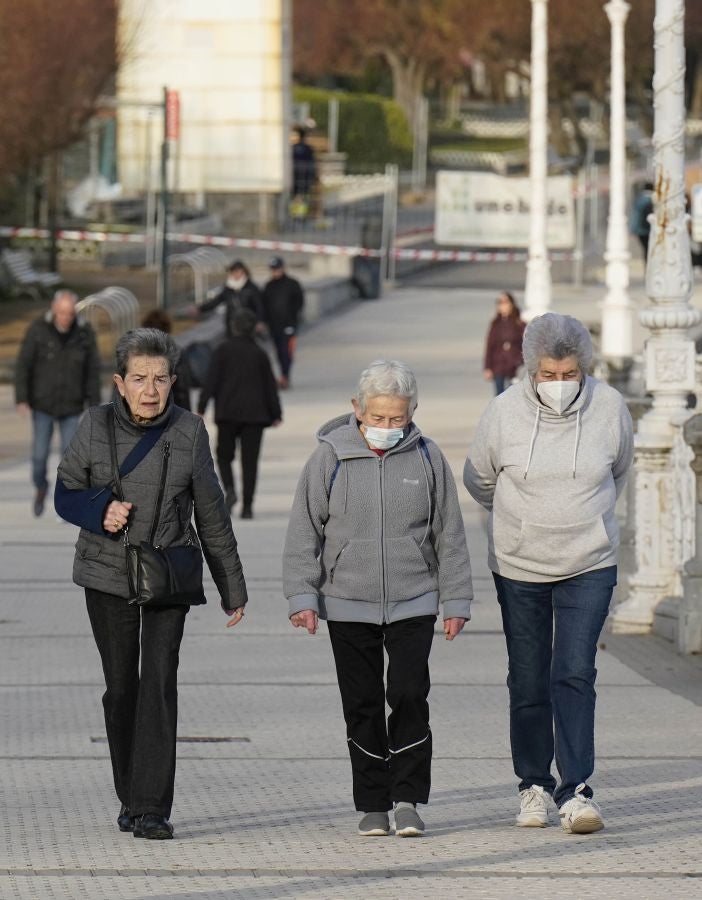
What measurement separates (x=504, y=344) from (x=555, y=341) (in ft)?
48.1

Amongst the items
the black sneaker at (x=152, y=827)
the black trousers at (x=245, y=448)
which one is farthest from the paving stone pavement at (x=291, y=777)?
the black trousers at (x=245, y=448)

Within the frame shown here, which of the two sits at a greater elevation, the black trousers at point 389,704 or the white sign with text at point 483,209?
the white sign with text at point 483,209

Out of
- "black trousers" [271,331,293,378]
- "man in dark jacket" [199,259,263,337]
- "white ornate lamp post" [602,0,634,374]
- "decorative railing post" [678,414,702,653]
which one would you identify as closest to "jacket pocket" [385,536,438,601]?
"decorative railing post" [678,414,702,653]

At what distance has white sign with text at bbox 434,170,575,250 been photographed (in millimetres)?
32688

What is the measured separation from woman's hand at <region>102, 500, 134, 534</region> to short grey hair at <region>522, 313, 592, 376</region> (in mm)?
1256

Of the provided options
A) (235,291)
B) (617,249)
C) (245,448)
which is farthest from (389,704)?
(617,249)

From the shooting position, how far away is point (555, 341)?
6383 mm

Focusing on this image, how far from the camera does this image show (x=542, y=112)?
20641mm

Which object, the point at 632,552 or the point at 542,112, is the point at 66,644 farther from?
the point at 542,112

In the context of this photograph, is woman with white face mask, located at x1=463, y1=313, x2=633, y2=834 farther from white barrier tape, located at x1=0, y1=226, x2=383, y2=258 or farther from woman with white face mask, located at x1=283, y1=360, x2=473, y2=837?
white barrier tape, located at x1=0, y1=226, x2=383, y2=258

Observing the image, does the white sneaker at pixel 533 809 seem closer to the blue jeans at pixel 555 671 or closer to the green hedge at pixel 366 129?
the blue jeans at pixel 555 671

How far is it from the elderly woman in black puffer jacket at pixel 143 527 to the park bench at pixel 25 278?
2643 cm

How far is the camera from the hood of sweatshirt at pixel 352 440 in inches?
250

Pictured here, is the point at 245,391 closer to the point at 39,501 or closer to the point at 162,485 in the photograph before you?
the point at 39,501
